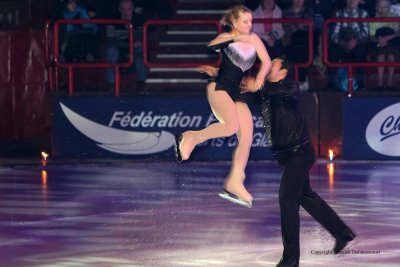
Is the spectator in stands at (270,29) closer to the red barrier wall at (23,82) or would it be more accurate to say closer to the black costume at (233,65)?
the red barrier wall at (23,82)

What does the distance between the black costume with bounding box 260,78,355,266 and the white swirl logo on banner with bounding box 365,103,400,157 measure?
27.7 ft

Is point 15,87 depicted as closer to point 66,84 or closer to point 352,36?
point 66,84

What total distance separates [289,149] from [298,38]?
31.3 feet

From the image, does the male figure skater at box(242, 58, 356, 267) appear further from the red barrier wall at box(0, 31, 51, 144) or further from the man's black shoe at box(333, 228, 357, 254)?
the red barrier wall at box(0, 31, 51, 144)

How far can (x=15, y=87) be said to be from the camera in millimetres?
20359

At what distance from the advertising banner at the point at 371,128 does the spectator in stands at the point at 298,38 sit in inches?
40.6

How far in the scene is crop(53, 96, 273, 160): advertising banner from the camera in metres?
18.4

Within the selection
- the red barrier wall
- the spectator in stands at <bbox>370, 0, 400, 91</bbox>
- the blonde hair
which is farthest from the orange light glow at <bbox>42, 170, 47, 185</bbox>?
the blonde hair

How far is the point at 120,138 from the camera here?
1856 cm

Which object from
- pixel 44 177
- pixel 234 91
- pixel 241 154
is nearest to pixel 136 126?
pixel 44 177

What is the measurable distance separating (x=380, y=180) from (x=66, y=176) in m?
4.48

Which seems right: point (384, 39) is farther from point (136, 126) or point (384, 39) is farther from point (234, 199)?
point (234, 199)

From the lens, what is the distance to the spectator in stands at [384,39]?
62.3 ft

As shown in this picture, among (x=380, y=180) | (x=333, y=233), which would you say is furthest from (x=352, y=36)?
(x=333, y=233)
